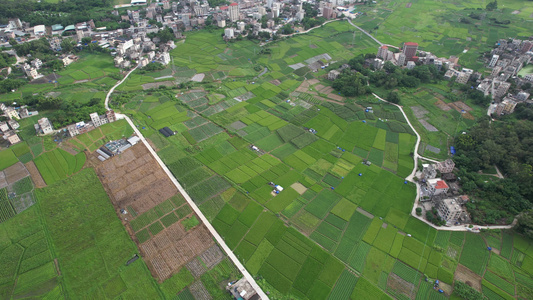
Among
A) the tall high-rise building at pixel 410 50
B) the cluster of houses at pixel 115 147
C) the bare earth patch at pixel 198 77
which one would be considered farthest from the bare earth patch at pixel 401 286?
the tall high-rise building at pixel 410 50

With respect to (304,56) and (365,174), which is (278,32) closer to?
(304,56)

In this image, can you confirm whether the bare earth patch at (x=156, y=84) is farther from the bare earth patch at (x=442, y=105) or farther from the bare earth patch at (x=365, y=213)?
the bare earth patch at (x=442, y=105)

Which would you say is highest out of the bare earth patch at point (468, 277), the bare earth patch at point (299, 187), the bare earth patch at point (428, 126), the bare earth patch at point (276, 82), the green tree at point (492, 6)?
the green tree at point (492, 6)

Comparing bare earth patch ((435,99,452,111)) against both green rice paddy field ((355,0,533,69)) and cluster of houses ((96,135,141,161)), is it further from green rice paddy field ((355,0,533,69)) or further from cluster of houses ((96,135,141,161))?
cluster of houses ((96,135,141,161))

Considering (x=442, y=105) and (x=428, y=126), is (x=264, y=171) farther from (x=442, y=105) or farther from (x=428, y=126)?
(x=442, y=105)

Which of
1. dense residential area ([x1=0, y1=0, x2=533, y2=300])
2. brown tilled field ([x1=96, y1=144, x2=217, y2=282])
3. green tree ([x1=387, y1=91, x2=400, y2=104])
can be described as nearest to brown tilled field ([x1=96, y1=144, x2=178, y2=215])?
brown tilled field ([x1=96, y1=144, x2=217, y2=282])

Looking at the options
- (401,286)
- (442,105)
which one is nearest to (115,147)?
(401,286)

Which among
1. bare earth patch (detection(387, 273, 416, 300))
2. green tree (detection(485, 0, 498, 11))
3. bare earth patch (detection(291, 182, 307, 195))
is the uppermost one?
green tree (detection(485, 0, 498, 11))
